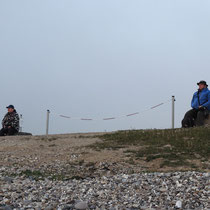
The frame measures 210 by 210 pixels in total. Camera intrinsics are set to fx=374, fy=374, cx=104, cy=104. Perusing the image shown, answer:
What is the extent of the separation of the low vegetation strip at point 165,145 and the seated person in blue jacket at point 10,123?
4074 millimetres

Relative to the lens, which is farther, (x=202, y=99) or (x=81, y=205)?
(x=202, y=99)

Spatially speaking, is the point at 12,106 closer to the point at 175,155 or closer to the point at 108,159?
the point at 108,159

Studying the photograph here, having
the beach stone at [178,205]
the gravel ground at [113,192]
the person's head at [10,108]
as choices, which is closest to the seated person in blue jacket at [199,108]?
the gravel ground at [113,192]

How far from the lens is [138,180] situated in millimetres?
6508

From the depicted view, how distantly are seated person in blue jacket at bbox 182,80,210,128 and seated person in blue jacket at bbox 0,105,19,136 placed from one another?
710cm

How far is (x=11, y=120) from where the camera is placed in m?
16.1

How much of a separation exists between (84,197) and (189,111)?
9484 mm

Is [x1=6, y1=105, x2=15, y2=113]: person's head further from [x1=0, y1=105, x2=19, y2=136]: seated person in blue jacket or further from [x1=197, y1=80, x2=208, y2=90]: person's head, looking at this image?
[x1=197, y1=80, x2=208, y2=90]: person's head

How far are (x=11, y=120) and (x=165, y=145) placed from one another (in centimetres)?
716

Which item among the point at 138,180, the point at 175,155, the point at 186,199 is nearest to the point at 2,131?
the point at 175,155

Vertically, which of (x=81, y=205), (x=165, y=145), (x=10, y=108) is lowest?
(x=81, y=205)

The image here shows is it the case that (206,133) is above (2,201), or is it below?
above

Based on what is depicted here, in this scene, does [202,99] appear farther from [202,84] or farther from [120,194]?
[120,194]

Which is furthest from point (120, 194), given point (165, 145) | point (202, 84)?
point (202, 84)
